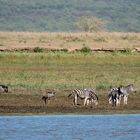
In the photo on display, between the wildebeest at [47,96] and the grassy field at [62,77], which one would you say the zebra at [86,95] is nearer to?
the grassy field at [62,77]

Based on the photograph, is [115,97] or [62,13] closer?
[115,97]

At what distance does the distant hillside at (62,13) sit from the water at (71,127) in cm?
8617

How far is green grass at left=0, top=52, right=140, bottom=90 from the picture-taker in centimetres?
3316

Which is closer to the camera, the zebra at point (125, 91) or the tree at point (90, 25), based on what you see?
the zebra at point (125, 91)

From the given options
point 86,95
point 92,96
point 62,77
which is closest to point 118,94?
point 92,96

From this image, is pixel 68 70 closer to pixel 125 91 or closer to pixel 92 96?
pixel 125 91

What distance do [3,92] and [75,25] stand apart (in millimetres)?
81874

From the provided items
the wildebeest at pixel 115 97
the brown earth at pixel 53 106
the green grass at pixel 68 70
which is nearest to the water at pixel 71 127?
the brown earth at pixel 53 106

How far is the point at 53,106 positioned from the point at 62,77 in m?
8.16

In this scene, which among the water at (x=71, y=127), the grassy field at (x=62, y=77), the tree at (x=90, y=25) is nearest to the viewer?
the water at (x=71, y=127)

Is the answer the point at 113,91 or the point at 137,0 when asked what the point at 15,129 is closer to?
the point at 113,91

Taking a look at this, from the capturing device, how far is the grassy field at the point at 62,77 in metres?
26.8

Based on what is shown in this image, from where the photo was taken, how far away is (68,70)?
127ft

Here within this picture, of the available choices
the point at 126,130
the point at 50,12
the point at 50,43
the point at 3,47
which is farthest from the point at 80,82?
the point at 50,12
